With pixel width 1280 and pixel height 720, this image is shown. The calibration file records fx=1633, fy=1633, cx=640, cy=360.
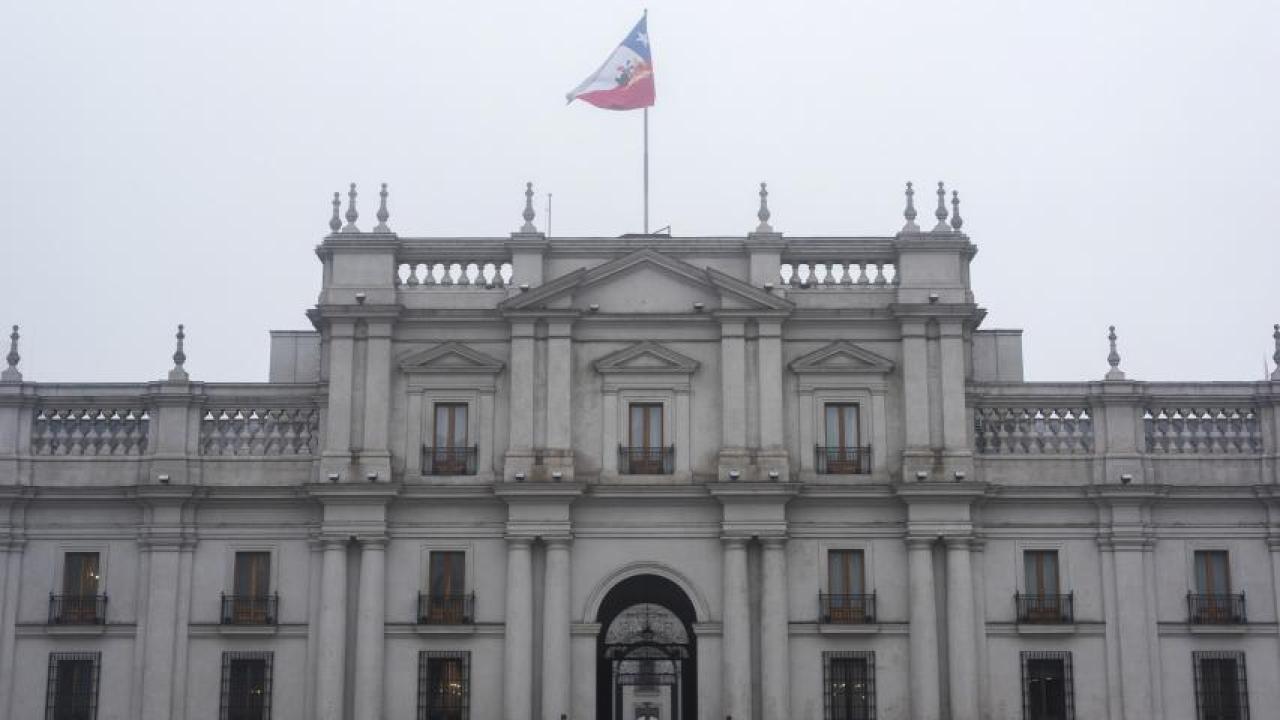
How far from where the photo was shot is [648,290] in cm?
4303

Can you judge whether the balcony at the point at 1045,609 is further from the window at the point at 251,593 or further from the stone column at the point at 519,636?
the window at the point at 251,593

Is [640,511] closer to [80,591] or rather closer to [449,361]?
[449,361]

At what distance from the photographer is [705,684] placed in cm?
4088

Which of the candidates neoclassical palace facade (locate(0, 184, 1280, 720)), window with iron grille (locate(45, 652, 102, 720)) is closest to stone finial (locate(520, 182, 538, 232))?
neoclassical palace facade (locate(0, 184, 1280, 720))

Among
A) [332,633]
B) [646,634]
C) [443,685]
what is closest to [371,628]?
[332,633]

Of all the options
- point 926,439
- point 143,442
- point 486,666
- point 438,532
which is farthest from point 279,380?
point 926,439

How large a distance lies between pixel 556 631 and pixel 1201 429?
58.6ft

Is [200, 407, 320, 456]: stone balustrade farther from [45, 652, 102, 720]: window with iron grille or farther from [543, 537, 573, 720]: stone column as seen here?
[543, 537, 573, 720]: stone column

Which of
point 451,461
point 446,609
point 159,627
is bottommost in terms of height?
point 159,627

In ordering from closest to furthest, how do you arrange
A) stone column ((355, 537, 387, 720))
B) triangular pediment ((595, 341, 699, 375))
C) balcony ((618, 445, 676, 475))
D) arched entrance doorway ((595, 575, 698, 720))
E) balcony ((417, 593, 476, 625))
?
stone column ((355, 537, 387, 720)) < balcony ((417, 593, 476, 625)) < arched entrance doorway ((595, 575, 698, 720)) < balcony ((618, 445, 676, 475)) < triangular pediment ((595, 341, 699, 375))

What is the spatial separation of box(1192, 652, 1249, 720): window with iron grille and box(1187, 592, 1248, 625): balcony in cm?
84

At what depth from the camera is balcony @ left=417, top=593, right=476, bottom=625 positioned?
41.1 meters

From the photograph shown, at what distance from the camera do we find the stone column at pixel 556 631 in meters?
40.2

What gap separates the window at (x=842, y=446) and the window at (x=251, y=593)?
14.5 metres
